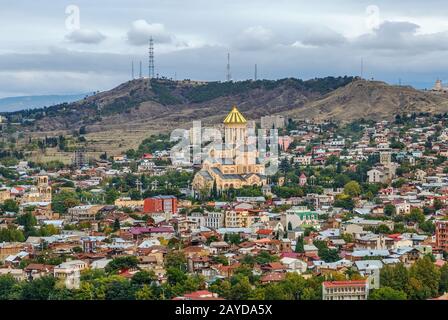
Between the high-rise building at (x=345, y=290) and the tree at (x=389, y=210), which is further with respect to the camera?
the tree at (x=389, y=210)

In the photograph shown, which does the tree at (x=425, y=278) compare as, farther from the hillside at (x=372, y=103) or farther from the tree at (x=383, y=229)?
the hillside at (x=372, y=103)

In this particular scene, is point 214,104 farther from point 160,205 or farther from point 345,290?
point 345,290

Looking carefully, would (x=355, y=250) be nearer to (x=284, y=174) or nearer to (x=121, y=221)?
(x=121, y=221)

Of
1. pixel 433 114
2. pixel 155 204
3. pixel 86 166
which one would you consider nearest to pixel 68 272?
pixel 155 204

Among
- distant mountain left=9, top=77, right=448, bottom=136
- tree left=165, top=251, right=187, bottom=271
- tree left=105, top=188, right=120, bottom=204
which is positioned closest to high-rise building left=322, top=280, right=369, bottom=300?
tree left=165, top=251, right=187, bottom=271

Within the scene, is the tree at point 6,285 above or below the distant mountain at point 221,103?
below

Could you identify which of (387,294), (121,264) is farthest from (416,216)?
(387,294)

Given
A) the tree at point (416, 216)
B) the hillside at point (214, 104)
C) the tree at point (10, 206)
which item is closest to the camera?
the tree at point (416, 216)


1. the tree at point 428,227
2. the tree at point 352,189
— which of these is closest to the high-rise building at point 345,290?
the tree at point 428,227

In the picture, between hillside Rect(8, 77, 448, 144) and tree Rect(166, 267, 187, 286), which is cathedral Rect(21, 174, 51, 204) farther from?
hillside Rect(8, 77, 448, 144)
